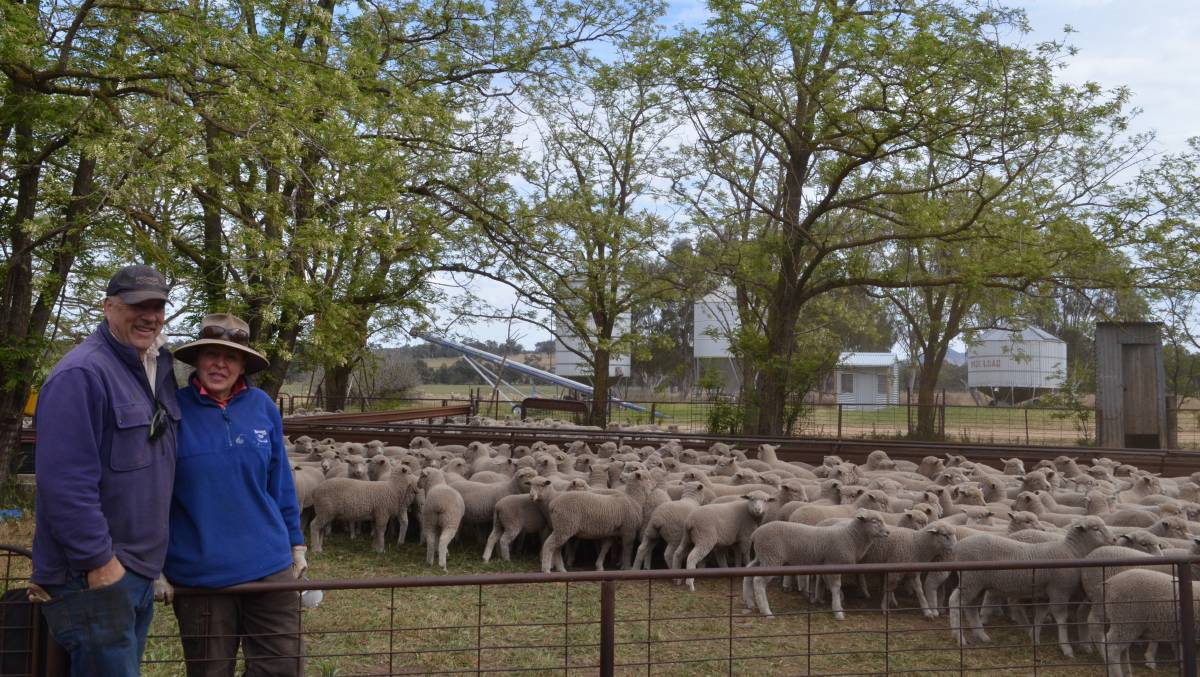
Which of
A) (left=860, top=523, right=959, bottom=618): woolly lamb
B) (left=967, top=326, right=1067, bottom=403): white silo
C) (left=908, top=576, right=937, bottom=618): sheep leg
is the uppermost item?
(left=967, top=326, right=1067, bottom=403): white silo

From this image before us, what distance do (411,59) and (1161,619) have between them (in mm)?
15780

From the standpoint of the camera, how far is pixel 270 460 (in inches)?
168

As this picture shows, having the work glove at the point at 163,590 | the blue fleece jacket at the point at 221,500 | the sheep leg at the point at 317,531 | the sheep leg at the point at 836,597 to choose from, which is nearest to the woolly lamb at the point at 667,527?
the sheep leg at the point at 836,597

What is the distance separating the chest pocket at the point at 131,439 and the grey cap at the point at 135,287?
413 mm

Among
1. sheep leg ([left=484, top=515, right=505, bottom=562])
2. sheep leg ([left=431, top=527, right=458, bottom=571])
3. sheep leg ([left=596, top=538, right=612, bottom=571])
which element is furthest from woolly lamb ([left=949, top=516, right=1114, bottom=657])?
sheep leg ([left=431, top=527, right=458, bottom=571])

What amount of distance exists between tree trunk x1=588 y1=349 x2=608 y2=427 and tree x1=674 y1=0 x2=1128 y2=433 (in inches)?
216

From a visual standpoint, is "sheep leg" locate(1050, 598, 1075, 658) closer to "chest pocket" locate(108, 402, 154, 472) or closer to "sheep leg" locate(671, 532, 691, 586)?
"sheep leg" locate(671, 532, 691, 586)

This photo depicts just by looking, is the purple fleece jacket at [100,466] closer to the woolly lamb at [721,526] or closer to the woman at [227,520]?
the woman at [227,520]

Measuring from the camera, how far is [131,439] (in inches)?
141

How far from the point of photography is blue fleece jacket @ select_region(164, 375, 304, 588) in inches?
155

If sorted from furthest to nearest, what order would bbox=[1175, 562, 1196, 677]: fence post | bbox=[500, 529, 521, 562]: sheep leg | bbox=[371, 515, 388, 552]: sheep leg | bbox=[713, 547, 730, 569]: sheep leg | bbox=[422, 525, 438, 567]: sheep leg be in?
1. bbox=[371, 515, 388, 552]: sheep leg
2. bbox=[500, 529, 521, 562]: sheep leg
3. bbox=[422, 525, 438, 567]: sheep leg
4. bbox=[713, 547, 730, 569]: sheep leg
5. bbox=[1175, 562, 1196, 677]: fence post

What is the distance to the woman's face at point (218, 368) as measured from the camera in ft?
13.4

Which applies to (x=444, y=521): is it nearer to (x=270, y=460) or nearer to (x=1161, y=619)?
(x=270, y=460)

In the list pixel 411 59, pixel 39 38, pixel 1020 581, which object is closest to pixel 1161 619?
pixel 1020 581
